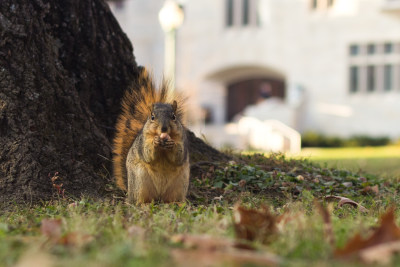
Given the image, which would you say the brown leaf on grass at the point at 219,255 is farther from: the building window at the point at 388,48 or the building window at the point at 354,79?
the building window at the point at 354,79

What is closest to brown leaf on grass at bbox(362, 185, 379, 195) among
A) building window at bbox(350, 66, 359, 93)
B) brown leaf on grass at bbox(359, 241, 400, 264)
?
brown leaf on grass at bbox(359, 241, 400, 264)

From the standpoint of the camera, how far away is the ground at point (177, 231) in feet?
6.66

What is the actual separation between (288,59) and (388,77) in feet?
12.9

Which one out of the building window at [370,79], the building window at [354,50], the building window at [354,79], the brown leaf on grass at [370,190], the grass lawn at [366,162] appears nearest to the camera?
the brown leaf on grass at [370,190]

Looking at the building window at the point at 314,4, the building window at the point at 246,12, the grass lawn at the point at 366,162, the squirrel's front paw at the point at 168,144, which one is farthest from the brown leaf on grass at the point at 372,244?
the building window at the point at 246,12

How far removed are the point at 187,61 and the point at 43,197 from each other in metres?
23.4

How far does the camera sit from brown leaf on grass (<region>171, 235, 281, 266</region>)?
1.89m

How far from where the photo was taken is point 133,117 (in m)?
4.58

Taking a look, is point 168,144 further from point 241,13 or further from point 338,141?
point 241,13

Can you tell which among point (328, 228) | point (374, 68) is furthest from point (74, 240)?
point (374, 68)

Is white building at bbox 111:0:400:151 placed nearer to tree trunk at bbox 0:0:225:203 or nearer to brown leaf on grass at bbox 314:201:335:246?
tree trunk at bbox 0:0:225:203

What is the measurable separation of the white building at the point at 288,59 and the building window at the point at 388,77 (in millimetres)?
35

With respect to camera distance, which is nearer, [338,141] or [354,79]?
[338,141]

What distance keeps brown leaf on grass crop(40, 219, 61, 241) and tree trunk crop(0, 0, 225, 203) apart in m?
1.44
